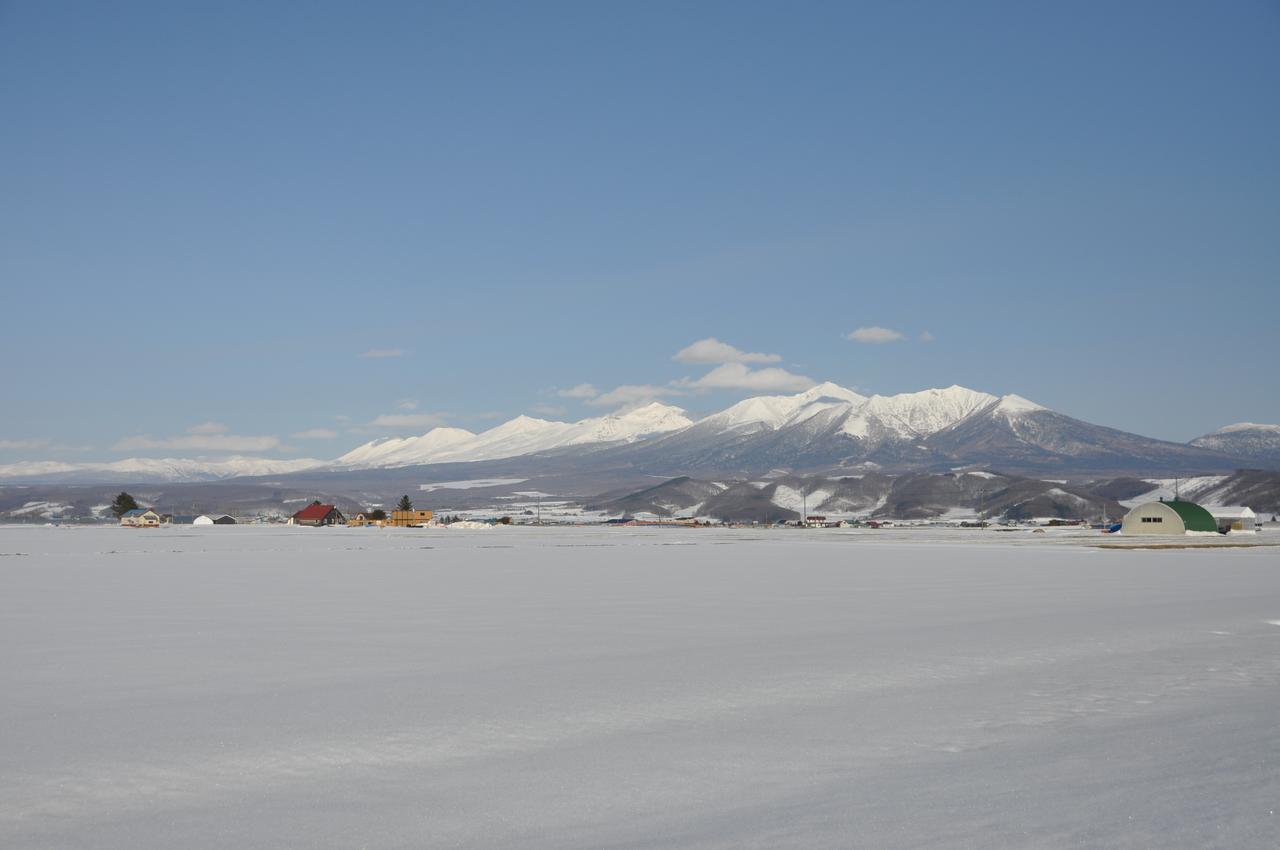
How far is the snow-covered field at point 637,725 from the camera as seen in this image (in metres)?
8.68

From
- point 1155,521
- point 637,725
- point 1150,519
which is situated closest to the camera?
point 637,725

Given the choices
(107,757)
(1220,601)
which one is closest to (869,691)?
(107,757)

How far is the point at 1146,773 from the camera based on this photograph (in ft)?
32.8

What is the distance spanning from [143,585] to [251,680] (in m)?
20.0

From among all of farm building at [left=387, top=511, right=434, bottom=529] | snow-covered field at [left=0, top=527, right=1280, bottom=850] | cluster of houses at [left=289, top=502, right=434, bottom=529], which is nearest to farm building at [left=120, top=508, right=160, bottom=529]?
cluster of houses at [left=289, top=502, right=434, bottom=529]

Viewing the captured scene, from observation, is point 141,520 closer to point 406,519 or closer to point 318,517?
point 318,517

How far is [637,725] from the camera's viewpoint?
12398 mm

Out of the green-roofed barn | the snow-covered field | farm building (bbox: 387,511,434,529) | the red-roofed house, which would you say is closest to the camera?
the snow-covered field

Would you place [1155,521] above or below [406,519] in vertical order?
below

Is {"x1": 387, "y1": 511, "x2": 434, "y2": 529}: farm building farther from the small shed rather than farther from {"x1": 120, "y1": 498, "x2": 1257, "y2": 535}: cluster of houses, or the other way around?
the small shed

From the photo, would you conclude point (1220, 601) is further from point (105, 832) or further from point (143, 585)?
point (143, 585)

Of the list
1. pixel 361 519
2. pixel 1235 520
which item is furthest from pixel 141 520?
pixel 1235 520

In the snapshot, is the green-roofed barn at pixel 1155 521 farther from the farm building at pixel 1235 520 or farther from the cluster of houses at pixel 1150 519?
the farm building at pixel 1235 520

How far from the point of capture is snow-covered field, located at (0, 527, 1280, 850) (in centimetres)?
868
